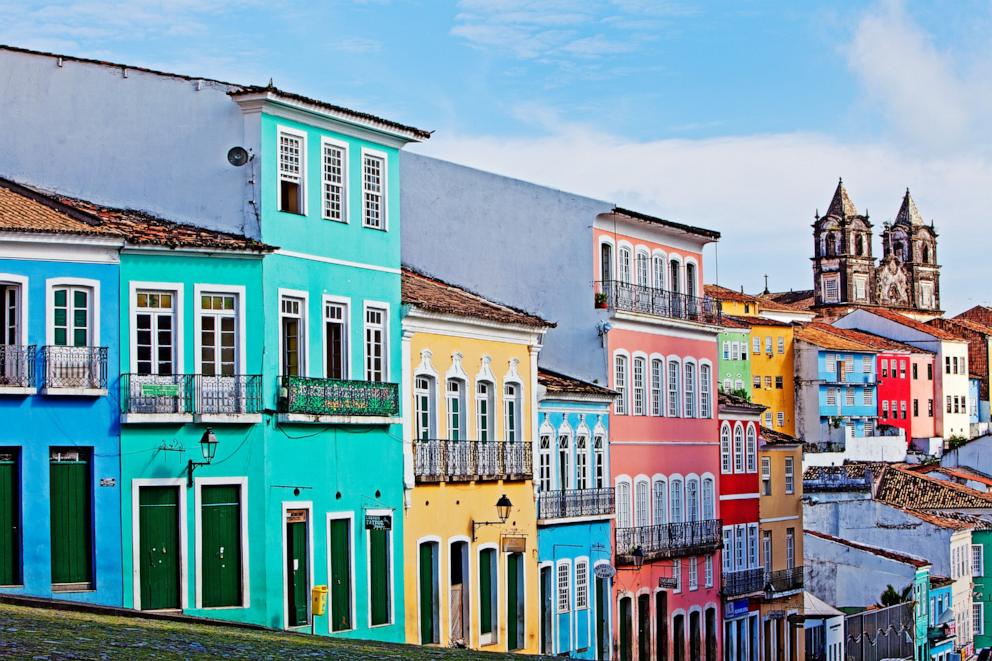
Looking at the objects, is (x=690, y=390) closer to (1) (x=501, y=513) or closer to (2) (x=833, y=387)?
(1) (x=501, y=513)

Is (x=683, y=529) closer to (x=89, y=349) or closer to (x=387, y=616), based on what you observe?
(x=387, y=616)

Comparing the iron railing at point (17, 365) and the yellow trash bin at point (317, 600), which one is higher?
the iron railing at point (17, 365)

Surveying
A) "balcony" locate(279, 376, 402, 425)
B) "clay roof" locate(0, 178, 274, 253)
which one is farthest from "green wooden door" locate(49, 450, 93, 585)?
"balcony" locate(279, 376, 402, 425)

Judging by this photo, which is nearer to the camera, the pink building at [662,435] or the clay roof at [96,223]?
the clay roof at [96,223]

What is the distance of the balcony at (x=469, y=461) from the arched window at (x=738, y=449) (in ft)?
54.4

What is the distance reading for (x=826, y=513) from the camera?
266 ft

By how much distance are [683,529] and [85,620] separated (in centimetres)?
3089

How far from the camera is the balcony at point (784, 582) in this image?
6144 cm

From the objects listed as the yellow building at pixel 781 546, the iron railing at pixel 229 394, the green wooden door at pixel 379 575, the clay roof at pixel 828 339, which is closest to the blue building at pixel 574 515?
the green wooden door at pixel 379 575

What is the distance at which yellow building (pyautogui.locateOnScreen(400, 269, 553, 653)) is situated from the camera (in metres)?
40.0

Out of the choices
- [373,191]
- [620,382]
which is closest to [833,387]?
[620,382]

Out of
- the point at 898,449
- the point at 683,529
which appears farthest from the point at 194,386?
the point at 898,449

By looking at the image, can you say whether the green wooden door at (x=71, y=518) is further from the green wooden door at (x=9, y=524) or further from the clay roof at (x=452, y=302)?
the clay roof at (x=452, y=302)

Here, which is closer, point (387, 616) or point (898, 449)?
point (387, 616)
